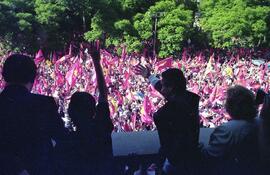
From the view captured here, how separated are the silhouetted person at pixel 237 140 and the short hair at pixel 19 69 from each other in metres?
0.92

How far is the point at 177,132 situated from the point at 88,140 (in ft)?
1.39

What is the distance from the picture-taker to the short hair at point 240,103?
2363mm

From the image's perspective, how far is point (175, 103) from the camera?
235 cm

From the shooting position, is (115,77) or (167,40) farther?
(167,40)

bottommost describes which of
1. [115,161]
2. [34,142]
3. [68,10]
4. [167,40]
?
[115,161]

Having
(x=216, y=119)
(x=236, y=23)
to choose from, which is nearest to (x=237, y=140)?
(x=216, y=119)

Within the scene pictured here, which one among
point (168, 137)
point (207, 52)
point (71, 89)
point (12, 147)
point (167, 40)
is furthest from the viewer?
point (207, 52)

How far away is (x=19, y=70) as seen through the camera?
2.02 metres

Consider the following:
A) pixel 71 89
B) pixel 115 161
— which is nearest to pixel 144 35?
pixel 71 89

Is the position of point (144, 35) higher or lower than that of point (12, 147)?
higher

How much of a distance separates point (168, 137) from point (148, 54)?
24957mm

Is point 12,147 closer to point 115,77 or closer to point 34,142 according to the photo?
point 34,142

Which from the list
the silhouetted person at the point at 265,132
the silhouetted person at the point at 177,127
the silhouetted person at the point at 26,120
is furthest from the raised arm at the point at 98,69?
the silhouetted person at the point at 265,132

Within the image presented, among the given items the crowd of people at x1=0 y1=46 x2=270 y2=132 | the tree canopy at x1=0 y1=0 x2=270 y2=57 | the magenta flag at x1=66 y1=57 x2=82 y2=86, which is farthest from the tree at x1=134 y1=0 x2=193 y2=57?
the magenta flag at x1=66 y1=57 x2=82 y2=86
